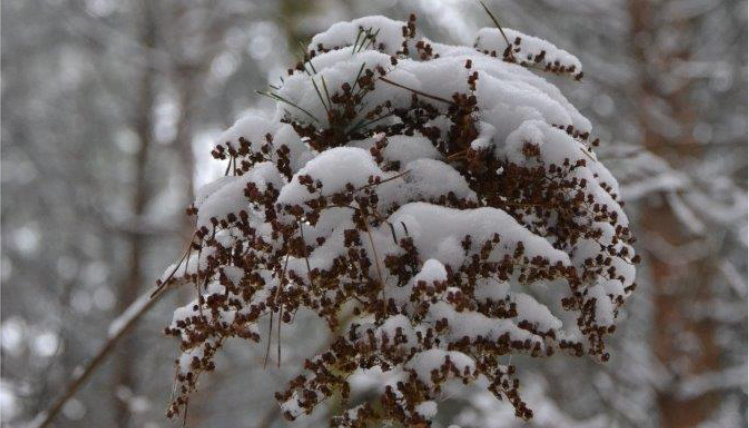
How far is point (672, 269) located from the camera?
25.8 feet

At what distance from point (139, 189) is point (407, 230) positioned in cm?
1046

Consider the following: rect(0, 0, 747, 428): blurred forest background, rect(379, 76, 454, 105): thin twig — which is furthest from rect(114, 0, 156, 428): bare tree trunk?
rect(379, 76, 454, 105): thin twig

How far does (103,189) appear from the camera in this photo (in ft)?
44.2

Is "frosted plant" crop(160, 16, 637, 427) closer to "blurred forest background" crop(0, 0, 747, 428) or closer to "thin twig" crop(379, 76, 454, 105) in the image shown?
"thin twig" crop(379, 76, 454, 105)

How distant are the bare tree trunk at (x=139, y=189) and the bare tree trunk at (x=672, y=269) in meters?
6.26

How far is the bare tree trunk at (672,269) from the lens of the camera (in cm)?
723

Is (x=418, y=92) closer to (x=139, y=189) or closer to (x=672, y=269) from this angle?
(x=672, y=269)

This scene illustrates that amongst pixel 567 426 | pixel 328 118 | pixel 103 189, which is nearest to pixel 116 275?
pixel 103 189

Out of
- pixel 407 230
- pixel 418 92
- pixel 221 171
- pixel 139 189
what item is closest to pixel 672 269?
pixel 221 171

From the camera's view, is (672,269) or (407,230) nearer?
(407,230)

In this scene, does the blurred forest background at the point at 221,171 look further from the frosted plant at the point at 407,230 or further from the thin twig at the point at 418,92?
the thin twig at the point at 418,92

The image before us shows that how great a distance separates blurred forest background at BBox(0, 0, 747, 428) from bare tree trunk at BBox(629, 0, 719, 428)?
0.02m

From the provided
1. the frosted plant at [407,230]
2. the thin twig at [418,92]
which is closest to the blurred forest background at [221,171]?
the frosted plant at [407,230]

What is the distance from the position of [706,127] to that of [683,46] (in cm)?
119
